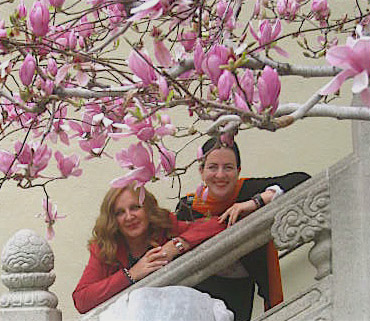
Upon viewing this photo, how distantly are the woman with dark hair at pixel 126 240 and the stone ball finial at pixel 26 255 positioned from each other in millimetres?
297

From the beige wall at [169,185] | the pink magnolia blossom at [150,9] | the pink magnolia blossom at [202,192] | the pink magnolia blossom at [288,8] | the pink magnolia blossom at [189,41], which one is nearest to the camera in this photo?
the pink magnolia blossom at [150,9]

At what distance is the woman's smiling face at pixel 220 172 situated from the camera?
4137 millimetres

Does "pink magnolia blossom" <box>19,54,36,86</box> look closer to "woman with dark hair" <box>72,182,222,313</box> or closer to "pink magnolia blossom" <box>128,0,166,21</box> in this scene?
"pink magnolia blossom" <box>128,0,166,21</box>

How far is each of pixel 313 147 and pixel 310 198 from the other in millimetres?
1747

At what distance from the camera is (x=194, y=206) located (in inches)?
167

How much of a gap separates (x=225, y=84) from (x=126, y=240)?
1731mm

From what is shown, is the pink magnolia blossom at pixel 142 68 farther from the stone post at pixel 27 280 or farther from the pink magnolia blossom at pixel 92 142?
the stone post at pixel 27 280

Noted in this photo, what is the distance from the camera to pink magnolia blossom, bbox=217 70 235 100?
251 cm

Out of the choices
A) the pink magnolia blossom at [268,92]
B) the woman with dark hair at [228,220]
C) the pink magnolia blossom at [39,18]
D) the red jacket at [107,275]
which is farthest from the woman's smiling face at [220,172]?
the pink magnolia blossom at [268,92]

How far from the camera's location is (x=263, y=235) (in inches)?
141

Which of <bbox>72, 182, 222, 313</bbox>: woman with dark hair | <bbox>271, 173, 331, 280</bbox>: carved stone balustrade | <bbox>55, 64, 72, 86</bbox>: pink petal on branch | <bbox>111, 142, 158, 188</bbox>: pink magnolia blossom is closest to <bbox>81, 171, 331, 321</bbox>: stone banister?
<bbox>271, 173, 331, 280</bbox>: carved stone balustrade

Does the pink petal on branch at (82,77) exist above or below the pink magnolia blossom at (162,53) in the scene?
above

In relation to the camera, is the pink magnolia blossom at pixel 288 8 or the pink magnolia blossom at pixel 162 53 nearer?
the pink magnolia blossom at pixel 162 53

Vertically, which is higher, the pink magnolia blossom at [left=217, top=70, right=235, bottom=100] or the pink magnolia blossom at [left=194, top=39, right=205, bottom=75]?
the pink magnolia blossom at [left=194, top=39, right=205, bottom=75]
